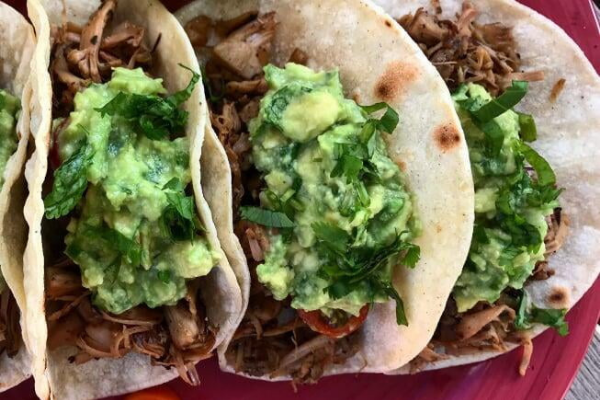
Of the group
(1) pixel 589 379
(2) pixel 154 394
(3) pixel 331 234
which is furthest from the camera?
(1) pixel 589 379

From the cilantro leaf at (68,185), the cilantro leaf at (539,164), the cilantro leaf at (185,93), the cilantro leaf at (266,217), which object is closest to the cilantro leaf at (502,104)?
the cilantro leaf at (539,164)

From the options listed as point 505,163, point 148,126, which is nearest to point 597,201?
point 505,163

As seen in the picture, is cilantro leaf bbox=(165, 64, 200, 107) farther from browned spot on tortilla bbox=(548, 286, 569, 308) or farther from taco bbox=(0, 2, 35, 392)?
browned spot on tortilla bbox=(548, 286, 569, 308)

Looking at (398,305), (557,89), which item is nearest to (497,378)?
(398,305)

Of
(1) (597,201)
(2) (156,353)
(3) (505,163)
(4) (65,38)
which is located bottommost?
(2) (156,353)

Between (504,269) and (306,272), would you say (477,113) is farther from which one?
(306,272)

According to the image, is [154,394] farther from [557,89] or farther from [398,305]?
[557,89]

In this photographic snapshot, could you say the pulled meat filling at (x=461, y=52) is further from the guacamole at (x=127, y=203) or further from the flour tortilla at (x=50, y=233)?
the guacamole at (x=127, y=203)
